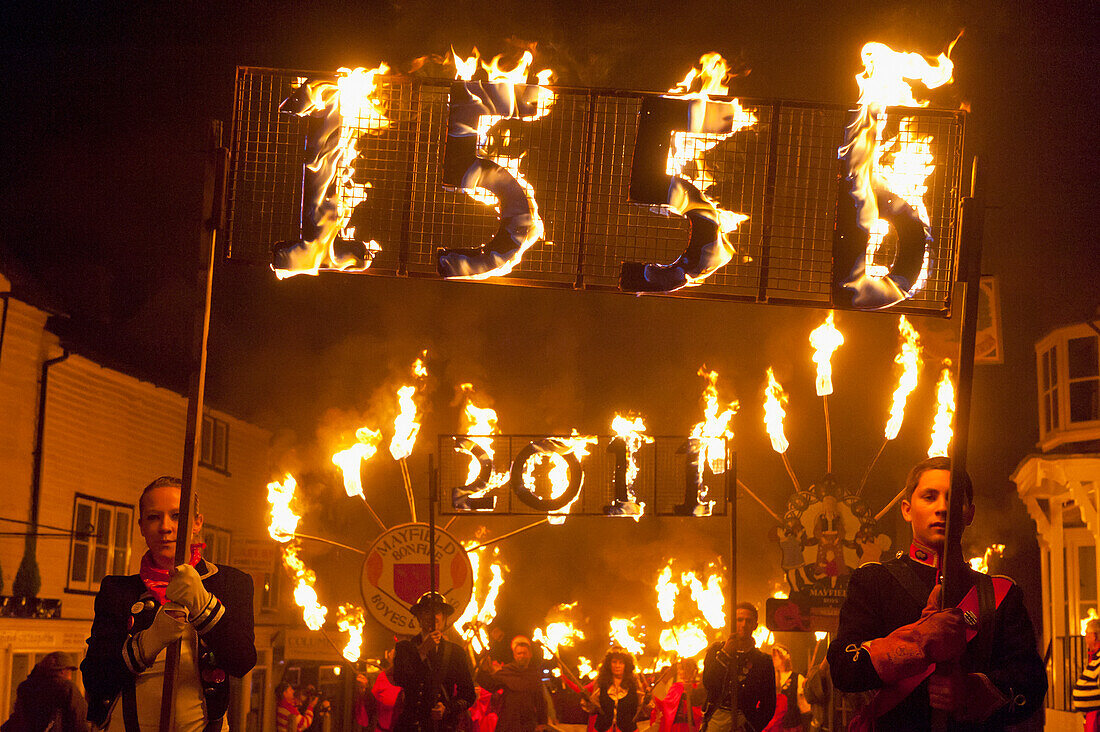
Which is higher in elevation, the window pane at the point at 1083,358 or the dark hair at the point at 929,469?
the window pane at the point at 1083,358

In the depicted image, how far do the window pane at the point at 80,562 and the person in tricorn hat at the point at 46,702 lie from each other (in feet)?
39.0

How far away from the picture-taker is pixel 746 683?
12.7 meters

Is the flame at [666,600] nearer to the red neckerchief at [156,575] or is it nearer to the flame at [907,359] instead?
the flame at [907,359]

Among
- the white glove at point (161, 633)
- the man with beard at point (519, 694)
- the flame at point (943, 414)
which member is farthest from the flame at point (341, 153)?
the flame at point (943, 414)

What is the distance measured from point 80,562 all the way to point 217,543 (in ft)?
27.7

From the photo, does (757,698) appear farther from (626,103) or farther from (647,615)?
(647,615)

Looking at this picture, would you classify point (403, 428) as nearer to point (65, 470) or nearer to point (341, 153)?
point (65, 470)

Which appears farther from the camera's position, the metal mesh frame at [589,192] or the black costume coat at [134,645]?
the metal mesh frame at [589,192]

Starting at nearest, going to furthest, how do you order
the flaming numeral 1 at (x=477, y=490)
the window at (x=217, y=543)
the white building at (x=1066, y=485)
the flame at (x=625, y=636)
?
the flaming numeral 1 at (x=477, y=490)
the white building at (x=1066, y=485)
the flame at (x=625, y=636)
the window at (x=217, y=543)

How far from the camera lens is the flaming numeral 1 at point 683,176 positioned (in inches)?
330

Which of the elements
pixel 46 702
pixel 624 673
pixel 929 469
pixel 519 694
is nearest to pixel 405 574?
pixel 519 694

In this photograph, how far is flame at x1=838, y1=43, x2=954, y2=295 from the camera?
8.25 metres

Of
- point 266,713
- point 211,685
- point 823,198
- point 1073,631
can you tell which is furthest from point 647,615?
point 211,685

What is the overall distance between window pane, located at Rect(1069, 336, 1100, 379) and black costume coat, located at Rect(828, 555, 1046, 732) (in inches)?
779
